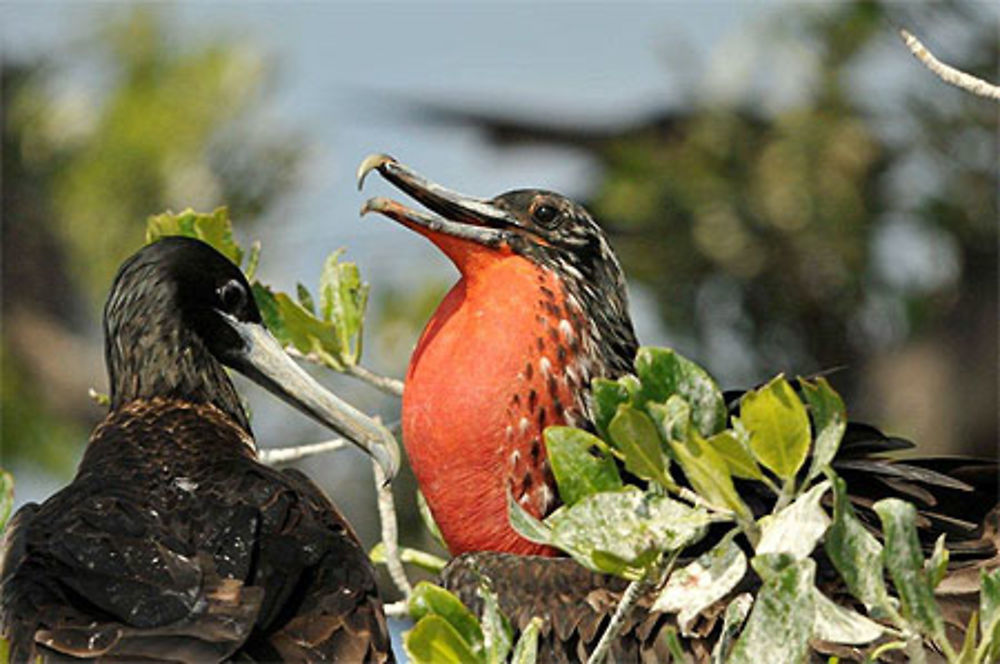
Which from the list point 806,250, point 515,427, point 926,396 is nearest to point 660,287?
point 806,250

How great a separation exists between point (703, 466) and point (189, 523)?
77 cm

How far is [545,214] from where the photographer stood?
242 centimetres

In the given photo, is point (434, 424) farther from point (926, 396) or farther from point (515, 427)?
point (926, 396)

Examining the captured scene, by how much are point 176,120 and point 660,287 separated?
2468mm

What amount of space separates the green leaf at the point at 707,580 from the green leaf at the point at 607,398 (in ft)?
0.47

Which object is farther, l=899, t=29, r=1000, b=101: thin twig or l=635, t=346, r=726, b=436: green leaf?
l=899, t=29, r=1000, b=101: thin twig

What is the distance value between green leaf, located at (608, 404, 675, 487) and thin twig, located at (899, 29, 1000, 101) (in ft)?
1.43

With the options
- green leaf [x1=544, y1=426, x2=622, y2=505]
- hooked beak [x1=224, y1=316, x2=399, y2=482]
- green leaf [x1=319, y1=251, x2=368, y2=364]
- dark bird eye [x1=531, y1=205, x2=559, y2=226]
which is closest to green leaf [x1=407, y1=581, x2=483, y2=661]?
green leaf [x1=544, y1=426, x2=622, y2=505]

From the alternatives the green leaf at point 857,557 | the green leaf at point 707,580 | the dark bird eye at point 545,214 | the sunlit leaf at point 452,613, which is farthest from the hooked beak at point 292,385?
the green leaf at point 857,557

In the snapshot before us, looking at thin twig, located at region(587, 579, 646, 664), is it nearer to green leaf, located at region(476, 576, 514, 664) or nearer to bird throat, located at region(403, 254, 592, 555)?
green leaf, located at region(476, 576, 514, 664)

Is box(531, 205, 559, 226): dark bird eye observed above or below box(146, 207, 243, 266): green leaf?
below

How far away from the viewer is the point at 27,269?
24.4ft

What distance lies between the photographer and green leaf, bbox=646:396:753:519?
51.2 inches

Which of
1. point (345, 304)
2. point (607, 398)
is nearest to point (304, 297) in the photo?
point (345, 304)
